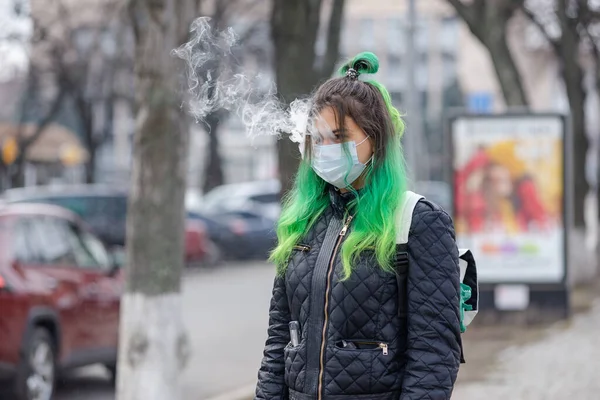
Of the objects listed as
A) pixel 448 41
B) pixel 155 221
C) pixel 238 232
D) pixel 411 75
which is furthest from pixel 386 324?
pixel 448 41

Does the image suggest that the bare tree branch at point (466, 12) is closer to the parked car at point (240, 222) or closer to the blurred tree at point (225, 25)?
the parked car at point (240, 222)

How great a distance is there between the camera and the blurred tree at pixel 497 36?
1731 cm

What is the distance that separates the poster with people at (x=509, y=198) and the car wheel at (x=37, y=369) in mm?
6252

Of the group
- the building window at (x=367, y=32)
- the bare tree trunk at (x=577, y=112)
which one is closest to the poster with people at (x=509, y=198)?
the bare tree trunk at (x=577, y=112)

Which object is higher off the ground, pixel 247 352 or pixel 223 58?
pixel 223 58

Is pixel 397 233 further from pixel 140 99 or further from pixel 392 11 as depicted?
pixel 392 11

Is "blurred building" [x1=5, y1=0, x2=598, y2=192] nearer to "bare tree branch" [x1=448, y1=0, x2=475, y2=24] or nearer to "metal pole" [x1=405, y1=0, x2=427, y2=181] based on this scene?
"metal pole" [x1=405, y1=0, x2=427, y2=181]

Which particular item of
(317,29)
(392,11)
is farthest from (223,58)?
(392,11)

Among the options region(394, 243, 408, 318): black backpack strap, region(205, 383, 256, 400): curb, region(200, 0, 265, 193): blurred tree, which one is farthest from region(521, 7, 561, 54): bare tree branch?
region(394, 243, 408, 318): black backpack strap

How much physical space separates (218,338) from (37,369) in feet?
17.1

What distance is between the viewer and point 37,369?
844 cm

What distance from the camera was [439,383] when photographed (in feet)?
10.00

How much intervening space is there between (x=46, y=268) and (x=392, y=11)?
233 ft

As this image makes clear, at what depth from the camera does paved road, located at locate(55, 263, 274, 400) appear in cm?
1025
